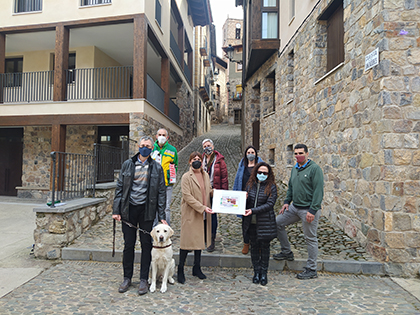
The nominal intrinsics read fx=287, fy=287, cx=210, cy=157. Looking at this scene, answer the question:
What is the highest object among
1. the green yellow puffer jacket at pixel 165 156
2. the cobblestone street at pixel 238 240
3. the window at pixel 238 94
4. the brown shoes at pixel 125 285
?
the window at pixel 238 94

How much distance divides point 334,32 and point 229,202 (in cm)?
492

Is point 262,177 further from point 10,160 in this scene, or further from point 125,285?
point 10,160

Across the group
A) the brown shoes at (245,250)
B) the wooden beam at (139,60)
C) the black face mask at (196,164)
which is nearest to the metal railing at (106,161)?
the wooden beam at (139,60)

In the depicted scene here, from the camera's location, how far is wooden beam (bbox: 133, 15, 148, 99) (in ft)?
31.8

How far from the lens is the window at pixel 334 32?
19.8 ft

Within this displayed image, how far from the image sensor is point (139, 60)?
9703 mm

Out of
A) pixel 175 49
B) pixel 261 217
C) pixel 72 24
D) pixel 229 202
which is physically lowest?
pixel 261 217

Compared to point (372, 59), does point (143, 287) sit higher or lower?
lower

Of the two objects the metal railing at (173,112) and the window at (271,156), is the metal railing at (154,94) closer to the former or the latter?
the metal railing at (173,112)

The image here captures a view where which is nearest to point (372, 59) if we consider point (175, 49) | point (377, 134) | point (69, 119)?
point (377, 134)

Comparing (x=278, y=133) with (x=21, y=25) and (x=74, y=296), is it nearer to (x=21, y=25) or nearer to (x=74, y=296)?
(x=74, y=296)

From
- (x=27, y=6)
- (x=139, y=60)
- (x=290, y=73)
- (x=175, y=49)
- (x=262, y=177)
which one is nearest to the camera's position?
(x=262, y=177)

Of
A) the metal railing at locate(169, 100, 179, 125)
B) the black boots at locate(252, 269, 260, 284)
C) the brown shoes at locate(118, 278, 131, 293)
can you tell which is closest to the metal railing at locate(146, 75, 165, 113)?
the metal railing at locate(169, 100, 179, 125)

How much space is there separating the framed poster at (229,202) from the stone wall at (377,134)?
2.08 m
